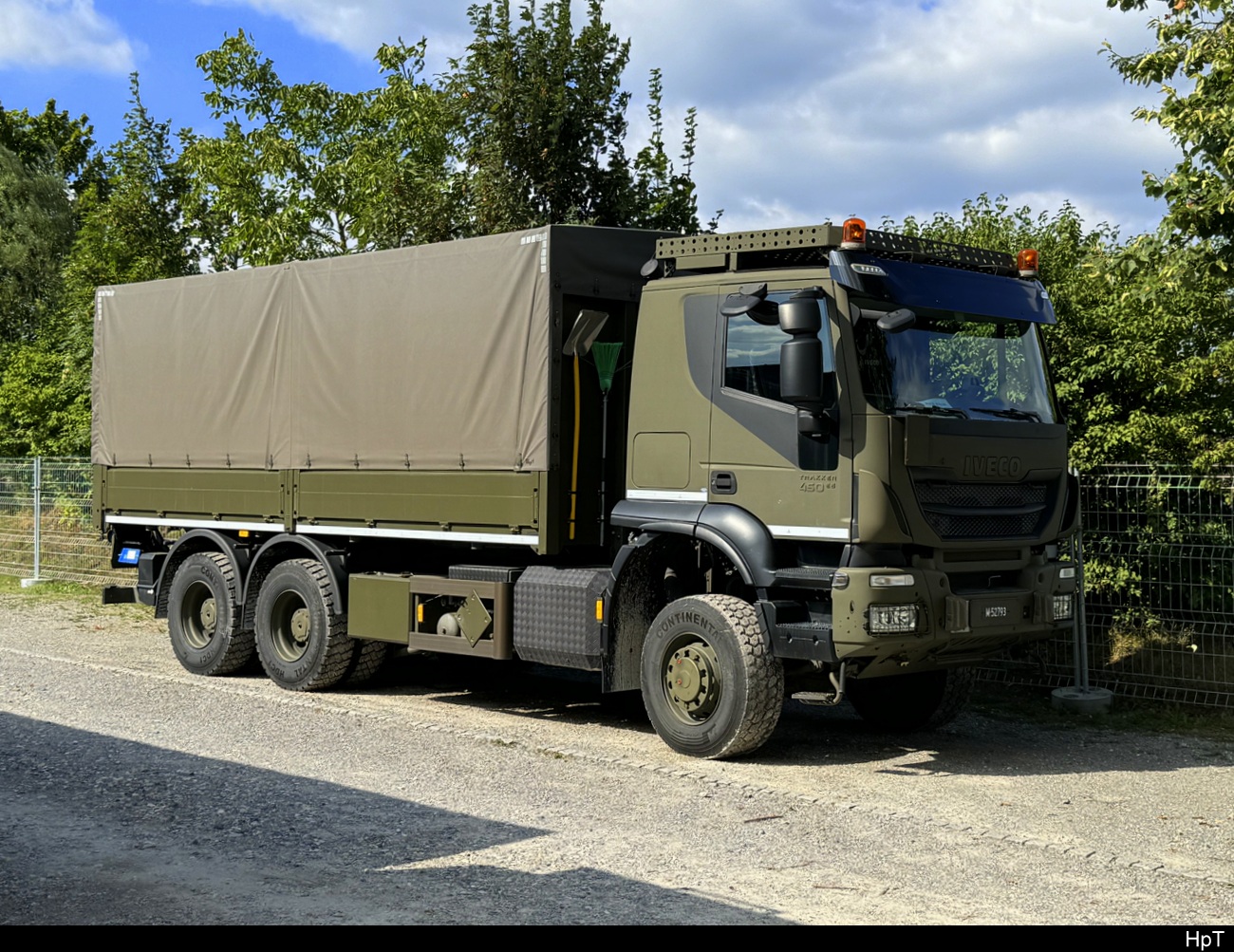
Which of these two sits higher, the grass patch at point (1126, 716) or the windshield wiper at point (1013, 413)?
the windshield wiper at point (1013, 413)

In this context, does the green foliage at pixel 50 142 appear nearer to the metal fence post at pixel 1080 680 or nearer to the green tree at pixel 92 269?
the green tree at pixel 92 269

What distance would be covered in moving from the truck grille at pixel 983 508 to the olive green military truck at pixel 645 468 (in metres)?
0.02

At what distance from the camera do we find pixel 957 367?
29.5 ft

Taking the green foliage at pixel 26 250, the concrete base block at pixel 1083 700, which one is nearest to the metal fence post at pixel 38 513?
the concrete base block at pixel 1083 700

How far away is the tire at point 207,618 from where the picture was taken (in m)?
12.7

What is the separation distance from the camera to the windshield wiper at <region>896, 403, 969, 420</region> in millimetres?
8562

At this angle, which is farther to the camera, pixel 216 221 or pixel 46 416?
pixel 46 416

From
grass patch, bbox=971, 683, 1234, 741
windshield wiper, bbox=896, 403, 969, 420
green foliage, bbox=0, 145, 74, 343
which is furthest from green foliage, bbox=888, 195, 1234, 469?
green foliage, bbox=0, 145, 74, 343

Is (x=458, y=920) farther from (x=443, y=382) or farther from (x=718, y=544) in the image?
(x=443, y=382)

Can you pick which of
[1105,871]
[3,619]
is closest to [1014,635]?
[1105,871]

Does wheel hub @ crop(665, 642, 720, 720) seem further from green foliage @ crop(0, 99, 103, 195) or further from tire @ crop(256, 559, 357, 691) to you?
green foliage @ crop(0, 99, 103, 195)

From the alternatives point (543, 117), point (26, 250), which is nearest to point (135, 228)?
point (543, 117)

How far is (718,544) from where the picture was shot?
888 cm

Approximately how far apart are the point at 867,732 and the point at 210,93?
21.3m
